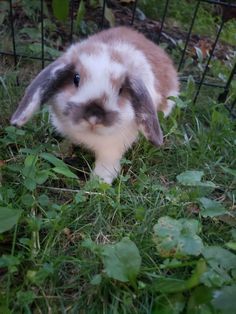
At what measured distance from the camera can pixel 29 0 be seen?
367 centimetres

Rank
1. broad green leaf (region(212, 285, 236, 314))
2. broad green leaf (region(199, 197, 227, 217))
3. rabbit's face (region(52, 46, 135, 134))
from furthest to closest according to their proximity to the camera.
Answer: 1. rabbit's face (region(52, 46, 135, 134))
2. broad green leaf (region(199, 197, 227, 217))
3. broad green leaf (region(212, 285, 236, 314))

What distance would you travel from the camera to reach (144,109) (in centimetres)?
213

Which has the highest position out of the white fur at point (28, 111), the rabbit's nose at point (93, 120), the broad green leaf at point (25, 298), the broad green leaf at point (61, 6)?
the broad green leaf at point (61, 6)

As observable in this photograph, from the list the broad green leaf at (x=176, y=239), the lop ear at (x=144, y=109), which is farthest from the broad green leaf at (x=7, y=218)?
the lop ear at (x=144, y=109)

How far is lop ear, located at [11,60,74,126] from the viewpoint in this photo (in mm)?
2111

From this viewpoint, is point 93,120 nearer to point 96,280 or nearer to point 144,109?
point 144,109

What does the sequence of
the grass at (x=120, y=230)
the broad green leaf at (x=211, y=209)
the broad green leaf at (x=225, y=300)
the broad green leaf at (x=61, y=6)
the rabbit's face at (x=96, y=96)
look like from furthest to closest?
the rabbit's face at (x=96, y=96) → the broad green leaf at (x=211, y=209) → the grass at (x=120, y=230) → the broad green leaf at (x=61, y=6) → the broad green leaf at (x=225, y=300)

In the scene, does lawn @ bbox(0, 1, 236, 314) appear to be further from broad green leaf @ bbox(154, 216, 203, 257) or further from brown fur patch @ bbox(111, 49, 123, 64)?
brown fur patch @ bbox(111, 49, 123, 64)

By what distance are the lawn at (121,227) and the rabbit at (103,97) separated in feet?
0.50

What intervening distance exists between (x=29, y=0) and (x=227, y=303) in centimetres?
322

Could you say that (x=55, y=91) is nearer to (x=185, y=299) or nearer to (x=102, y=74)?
(x=102, y=74)

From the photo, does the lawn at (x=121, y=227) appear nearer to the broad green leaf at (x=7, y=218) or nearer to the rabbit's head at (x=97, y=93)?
the broad green leaf at (x=7, y=218)

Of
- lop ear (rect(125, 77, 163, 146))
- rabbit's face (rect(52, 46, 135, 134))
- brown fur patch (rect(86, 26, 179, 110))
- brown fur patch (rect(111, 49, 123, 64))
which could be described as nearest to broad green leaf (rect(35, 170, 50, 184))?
rabbit's face (rect(52, 46, 135, 134))

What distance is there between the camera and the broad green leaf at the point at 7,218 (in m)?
1.58
